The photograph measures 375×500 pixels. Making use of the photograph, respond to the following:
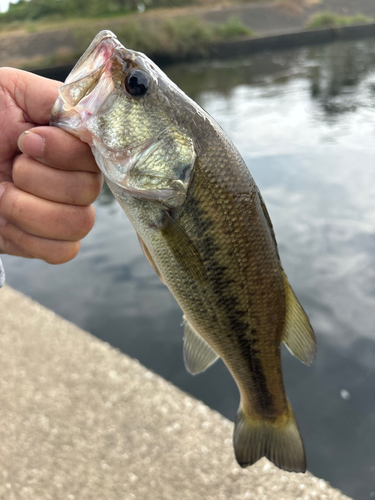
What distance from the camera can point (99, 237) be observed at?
6.01 metres

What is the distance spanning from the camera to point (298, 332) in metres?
1.48

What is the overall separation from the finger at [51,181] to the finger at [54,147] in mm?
36

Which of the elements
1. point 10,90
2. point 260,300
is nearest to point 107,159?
point 10,90

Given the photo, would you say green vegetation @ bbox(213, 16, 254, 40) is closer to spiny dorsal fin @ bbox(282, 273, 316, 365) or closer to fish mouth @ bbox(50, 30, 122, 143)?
fish mouth @ bbox(50, 30, 122, 143)

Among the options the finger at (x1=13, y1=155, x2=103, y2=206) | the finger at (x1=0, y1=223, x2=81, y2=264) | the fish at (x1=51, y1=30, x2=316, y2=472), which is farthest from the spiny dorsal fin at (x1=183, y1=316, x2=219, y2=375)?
the finger at (x1=13, y1=155, x2=103, y2=206)

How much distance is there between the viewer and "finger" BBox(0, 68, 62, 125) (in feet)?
4.67

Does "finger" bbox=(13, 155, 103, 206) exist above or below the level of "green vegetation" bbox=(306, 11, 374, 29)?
above

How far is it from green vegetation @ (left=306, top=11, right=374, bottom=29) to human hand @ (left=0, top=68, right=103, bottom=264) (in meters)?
35.4

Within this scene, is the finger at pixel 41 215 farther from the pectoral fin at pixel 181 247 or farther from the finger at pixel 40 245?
the pectoral fin at pixel 181 247

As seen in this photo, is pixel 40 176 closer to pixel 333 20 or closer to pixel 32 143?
pixel 32 143

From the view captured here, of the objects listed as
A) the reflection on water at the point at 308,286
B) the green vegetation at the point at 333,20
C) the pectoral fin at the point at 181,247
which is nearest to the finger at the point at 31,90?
the pectoral fin at the point at 181,247

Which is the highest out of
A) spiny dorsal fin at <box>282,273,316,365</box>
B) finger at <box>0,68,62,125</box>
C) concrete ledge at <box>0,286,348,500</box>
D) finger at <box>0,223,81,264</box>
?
finger at <box>0,68,62,125</box>

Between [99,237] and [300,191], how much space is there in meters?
3.25

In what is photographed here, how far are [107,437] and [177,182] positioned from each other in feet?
5.66
